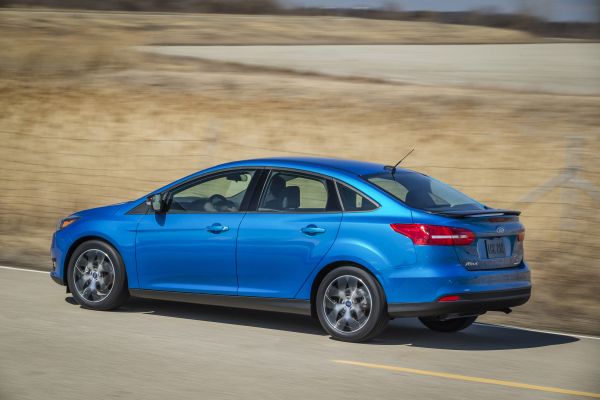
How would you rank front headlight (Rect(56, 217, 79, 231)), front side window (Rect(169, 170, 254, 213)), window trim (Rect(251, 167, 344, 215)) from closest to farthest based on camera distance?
window trim (Rect(251, 167, 344, 215)) < front side window (Rect(169, 170, 254, 213)) < front headlight (Rect(56, 217, 79, 231))

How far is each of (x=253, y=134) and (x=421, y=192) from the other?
502 inches

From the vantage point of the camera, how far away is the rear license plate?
339 inches

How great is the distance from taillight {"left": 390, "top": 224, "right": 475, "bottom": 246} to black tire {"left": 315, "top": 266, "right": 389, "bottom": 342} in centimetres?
52

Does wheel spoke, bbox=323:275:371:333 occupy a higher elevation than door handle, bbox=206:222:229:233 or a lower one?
lower

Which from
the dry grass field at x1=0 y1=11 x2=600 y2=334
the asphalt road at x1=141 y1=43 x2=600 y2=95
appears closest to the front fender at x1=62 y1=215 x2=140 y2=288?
the dry grass field at x1=0 y1=11 x2=600 y2=334

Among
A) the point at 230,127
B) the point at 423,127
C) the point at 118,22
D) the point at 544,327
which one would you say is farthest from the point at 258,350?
the point at 118,22

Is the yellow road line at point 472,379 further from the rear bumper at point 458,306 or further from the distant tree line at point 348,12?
the distant tree line at point 348,12

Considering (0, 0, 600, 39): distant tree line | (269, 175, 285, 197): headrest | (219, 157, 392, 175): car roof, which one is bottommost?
(269, 175, 285, 197): headrest

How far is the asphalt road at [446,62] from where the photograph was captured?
974 inches

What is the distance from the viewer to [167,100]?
80.6 ft

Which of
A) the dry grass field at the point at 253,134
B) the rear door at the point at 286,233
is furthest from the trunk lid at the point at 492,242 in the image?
the dry grass field at the point at 253,134

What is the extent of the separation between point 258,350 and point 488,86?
1687 cm

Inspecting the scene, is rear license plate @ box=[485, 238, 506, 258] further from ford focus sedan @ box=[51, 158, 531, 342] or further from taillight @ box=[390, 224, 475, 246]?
taillight @ box=[390, 224, 475, 246]

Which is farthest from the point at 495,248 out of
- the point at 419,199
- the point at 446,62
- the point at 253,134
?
the point at 446,62
